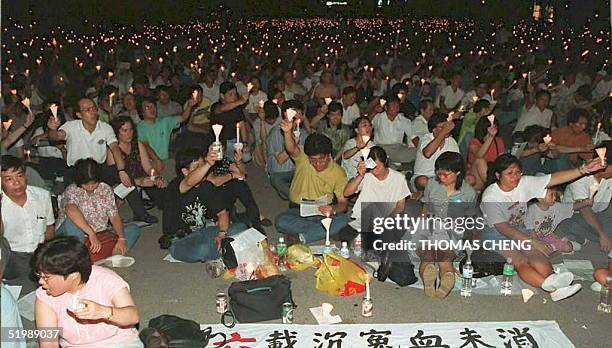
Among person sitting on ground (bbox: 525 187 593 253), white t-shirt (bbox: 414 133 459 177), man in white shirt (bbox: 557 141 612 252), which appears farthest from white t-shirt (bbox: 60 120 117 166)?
man in white shirt (bbox: 557 141 612 252)

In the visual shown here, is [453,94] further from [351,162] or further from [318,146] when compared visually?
[318,146]

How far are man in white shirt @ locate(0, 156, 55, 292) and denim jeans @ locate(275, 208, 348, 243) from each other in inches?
99.5

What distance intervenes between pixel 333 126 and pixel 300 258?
3.08 meters

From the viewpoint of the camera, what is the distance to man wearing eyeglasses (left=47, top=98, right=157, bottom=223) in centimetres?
815

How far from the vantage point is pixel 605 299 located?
6.16 metres

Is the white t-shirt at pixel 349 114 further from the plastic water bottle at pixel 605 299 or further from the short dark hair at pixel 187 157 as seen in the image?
the plastic water bottle at pixel 605 299

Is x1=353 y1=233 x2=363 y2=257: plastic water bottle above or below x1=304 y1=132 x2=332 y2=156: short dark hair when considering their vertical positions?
below

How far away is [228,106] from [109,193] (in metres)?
3.66

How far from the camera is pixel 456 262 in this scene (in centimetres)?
705

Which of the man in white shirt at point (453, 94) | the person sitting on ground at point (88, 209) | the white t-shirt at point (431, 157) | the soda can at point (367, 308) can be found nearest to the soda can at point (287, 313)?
the soda can at point (367, 308)

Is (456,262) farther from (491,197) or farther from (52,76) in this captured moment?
(52,76)

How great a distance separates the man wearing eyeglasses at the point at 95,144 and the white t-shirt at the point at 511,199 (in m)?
3.98

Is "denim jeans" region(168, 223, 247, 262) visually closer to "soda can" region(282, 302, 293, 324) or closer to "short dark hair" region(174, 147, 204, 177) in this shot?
"short dark hair" region(174, 147, 204, 177)

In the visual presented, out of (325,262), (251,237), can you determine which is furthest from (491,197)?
(251,237)
